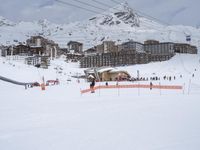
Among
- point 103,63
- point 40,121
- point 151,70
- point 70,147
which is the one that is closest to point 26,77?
point 151,70

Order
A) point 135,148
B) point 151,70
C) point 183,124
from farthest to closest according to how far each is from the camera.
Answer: point 151,70 → point 183,124 → point 135,148

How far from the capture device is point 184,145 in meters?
7.80

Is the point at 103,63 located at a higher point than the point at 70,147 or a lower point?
higher

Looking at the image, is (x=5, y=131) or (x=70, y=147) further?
(x=5, y=131)

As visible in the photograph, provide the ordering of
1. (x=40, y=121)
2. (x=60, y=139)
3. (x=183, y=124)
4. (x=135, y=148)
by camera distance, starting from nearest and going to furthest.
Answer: (x=135, y=148)
(x=60, y=139)
(x=183, y=124)
(x=40, y=121)

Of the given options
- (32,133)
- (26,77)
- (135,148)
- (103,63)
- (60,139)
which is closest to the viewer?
(135,148)

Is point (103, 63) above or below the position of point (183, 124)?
above

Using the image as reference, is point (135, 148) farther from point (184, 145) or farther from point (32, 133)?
point (32, 133)

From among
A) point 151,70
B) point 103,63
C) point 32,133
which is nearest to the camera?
point 32,133

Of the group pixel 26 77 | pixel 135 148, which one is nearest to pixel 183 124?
pixel 135 148

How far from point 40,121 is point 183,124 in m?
5.65

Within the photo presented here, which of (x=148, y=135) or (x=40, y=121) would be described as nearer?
(x=148, y=135)

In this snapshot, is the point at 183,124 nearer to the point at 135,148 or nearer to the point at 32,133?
the point at 135,148

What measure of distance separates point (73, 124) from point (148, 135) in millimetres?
3360
